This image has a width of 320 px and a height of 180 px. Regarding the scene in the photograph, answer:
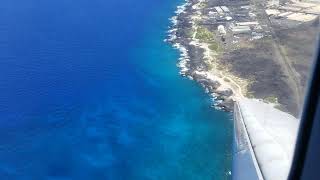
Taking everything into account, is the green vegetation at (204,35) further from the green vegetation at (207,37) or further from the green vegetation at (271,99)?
the green vegetation at (271,99)

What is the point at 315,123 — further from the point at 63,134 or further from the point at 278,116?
the point at 63,134

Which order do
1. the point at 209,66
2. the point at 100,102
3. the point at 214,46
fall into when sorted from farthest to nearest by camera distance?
the point at 214,46 < the point at 209,66 < the point at 100,102

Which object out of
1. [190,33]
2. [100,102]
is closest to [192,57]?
[190,33]

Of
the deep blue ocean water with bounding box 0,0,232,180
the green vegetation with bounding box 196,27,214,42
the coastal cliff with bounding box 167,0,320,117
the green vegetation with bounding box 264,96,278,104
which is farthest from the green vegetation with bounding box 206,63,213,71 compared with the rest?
the green vegetation with bounding box 264,96,278,104

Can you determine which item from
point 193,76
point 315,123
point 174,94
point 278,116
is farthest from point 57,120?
point 315,123

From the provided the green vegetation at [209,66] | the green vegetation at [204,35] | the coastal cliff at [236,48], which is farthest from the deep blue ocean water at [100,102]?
the green vegetation at [204,35]

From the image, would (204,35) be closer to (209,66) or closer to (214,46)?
(214,46)

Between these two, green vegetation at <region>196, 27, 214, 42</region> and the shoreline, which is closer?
the shoreline

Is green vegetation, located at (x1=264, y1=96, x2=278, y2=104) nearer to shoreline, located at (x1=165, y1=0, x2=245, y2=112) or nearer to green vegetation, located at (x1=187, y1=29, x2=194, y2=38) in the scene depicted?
shoreline, located at (x1=165, y1=0, x2=245, y2=112)
